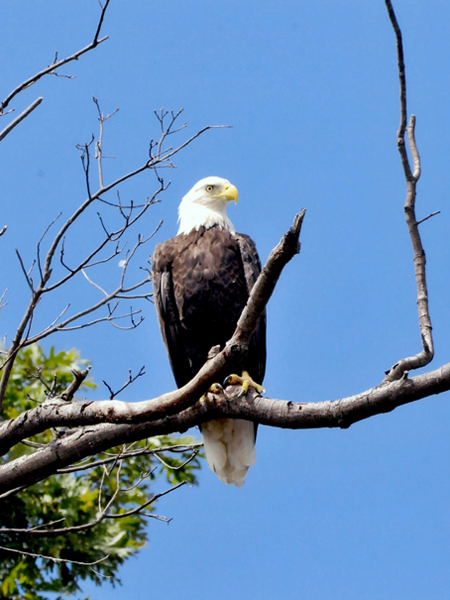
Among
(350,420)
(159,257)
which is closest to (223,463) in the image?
(159,257)

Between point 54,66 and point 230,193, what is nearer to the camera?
point 54,66

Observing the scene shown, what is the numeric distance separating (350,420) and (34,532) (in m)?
1.77

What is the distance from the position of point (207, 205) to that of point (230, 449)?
185 cm

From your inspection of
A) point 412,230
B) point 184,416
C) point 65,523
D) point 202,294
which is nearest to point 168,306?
point 202,294

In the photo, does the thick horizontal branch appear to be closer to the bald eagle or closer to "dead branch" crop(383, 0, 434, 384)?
"dead branch" crop(383, 0, 434, 384)

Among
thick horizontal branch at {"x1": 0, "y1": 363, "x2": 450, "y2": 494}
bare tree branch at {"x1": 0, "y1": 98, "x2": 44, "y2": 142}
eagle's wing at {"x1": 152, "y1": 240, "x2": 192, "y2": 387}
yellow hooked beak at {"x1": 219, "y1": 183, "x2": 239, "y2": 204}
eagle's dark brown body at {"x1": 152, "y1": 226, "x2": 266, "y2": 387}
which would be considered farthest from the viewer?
yellow hooked beak at {"x1": 219, "y1": 183, "x2": 239, "y2": 204}

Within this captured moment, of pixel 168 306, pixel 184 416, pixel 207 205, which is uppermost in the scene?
pixel 207 205

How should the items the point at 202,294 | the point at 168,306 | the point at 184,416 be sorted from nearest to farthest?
the point at 184,416 → the point at 202,294 → the point at 168,306

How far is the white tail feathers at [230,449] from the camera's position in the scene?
488 centimetres

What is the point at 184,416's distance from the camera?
3217 mm

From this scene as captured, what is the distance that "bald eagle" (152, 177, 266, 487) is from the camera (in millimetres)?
4629

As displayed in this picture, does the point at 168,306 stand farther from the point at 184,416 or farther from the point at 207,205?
the point at 184,416

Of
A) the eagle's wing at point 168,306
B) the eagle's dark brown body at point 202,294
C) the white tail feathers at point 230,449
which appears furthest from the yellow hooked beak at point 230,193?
the white tail feathers at point 230,449

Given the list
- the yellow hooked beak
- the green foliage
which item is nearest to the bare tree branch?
the yellow hooked beak
